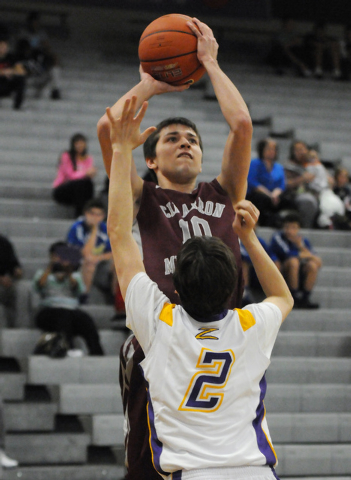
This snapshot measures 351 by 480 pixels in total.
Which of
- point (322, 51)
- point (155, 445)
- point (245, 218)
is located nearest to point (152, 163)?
point (245, 218)

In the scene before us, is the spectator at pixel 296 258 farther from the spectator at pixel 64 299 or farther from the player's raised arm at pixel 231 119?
the player's raised arm at pixel 231 119

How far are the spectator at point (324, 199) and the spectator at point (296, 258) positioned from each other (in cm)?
135

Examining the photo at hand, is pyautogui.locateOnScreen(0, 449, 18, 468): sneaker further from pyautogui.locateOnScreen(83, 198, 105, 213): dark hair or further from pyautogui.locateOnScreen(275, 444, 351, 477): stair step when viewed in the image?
pyautogui.locateOnScreen(83, 198, 105, 213): dark hair

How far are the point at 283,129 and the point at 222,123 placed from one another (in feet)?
3.07

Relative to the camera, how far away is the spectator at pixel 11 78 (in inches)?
393

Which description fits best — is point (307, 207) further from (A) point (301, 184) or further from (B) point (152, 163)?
(B) point (152, 163)

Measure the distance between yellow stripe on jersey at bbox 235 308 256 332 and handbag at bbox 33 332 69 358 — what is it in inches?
154

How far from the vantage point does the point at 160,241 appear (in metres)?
2.98

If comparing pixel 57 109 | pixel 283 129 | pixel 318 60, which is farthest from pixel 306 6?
pixel 57 109

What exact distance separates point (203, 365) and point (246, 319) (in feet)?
0.78

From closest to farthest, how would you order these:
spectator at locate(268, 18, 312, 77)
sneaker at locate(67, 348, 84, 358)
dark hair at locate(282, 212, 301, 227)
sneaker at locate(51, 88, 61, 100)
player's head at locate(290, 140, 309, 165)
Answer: sneaker at locate(67, 348, 84, 358), dark hair at locate(282, 212, 301, 227), player's head at locate(290, 140, 309, 165), sneaker at locate(51, 88, 61, 100), spectator at locate(268, 18, 312, 77)

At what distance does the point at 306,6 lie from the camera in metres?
14.4

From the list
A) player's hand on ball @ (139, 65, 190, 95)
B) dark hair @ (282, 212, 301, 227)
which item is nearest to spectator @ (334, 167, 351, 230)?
dark hair @ (282, 212, 301, 227)

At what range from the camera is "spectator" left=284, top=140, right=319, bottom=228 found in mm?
8316
